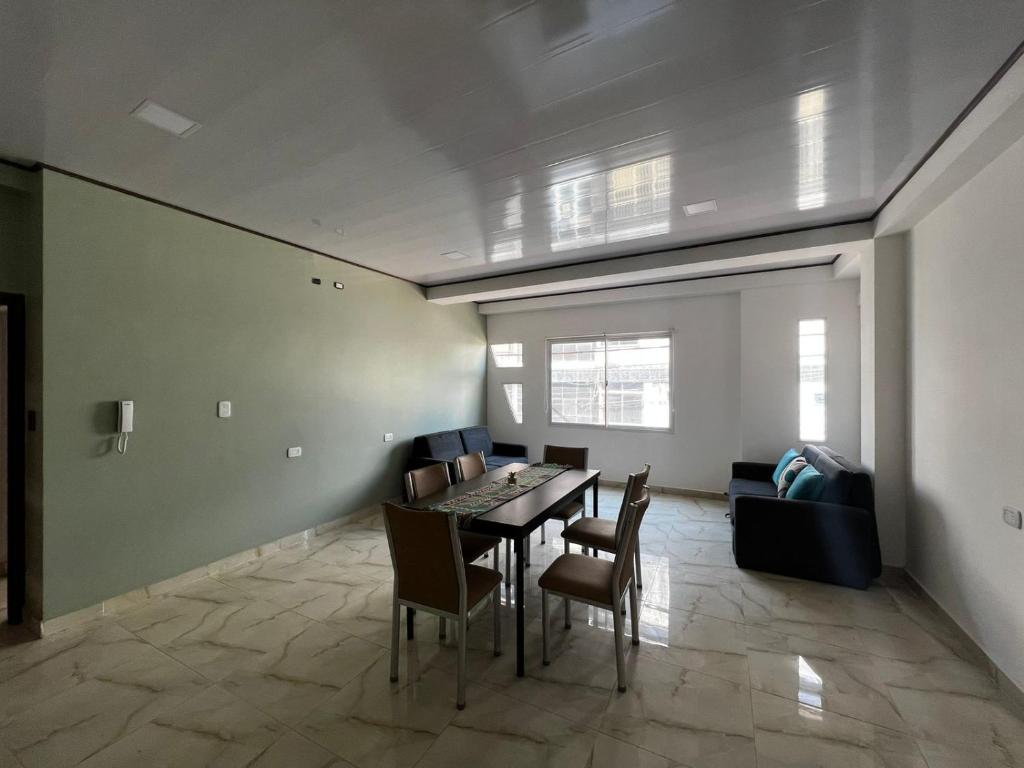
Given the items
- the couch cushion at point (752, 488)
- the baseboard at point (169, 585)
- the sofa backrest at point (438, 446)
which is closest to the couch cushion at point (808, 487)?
the couch cushion at point (752, 488)

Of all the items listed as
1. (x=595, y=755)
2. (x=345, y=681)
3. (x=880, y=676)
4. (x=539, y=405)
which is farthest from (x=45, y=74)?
(x=539, y=405)

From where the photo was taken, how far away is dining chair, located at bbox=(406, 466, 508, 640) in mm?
2508

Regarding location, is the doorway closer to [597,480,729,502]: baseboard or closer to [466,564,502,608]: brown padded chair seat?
[466,564,502,608]: brown padded chair seat

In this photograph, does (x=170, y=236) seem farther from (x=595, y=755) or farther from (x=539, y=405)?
(x=539, y=405)

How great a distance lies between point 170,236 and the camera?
116 inches

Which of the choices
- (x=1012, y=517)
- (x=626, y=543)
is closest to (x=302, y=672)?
(x=626, y=543)

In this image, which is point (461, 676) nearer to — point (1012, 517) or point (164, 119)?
point (1012, 517)

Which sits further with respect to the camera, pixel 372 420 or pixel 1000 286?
pixel 372 420

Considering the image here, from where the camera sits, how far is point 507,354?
648 cm

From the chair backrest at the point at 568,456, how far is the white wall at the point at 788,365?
2279mm

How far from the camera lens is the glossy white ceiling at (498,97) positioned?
1.40 metres

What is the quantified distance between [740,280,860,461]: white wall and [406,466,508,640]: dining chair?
349cm

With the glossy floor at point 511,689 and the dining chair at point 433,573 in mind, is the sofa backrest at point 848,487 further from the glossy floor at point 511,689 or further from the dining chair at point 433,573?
the dining chair at point 433,573

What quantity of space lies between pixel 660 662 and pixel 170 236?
4155mm
